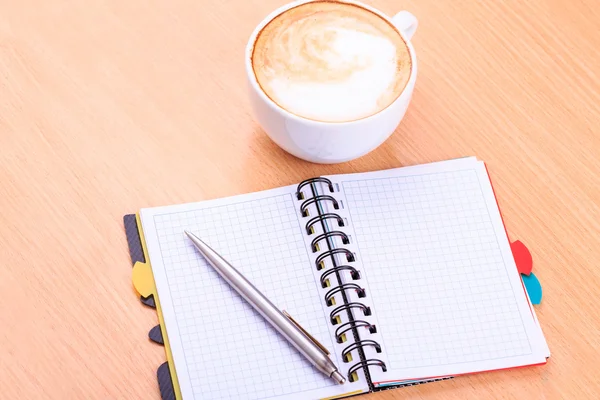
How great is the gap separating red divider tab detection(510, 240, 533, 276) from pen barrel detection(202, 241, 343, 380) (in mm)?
253

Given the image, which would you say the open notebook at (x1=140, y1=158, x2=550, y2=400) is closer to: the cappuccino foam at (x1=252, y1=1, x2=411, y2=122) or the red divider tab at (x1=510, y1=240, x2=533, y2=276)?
the red divider tab at (x1=510, y1=240, x2=533, y2=276)

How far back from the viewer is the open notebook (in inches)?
33.1

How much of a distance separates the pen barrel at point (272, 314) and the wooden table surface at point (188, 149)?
2.6 inches

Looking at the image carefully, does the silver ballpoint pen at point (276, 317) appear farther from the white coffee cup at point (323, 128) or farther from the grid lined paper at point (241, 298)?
the white coffee cup at point (323, 128)

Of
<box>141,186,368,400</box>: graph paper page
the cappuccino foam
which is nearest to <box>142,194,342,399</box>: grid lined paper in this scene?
<box>141,186,368,400</box>: graph paper page

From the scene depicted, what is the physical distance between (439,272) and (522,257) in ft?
0.34

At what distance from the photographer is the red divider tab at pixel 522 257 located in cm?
92

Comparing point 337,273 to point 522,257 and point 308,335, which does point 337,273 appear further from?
point 522,257

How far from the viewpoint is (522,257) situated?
93cm

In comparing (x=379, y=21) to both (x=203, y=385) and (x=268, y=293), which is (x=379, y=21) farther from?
(x=203, y=385)

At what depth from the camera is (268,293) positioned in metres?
0.88

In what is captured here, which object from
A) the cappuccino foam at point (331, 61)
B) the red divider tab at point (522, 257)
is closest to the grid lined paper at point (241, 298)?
the cappuccino foam at point (331, 61)

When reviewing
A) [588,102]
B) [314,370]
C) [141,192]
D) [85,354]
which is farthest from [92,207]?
[588,102]

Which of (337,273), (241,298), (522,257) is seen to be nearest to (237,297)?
(241,298)
